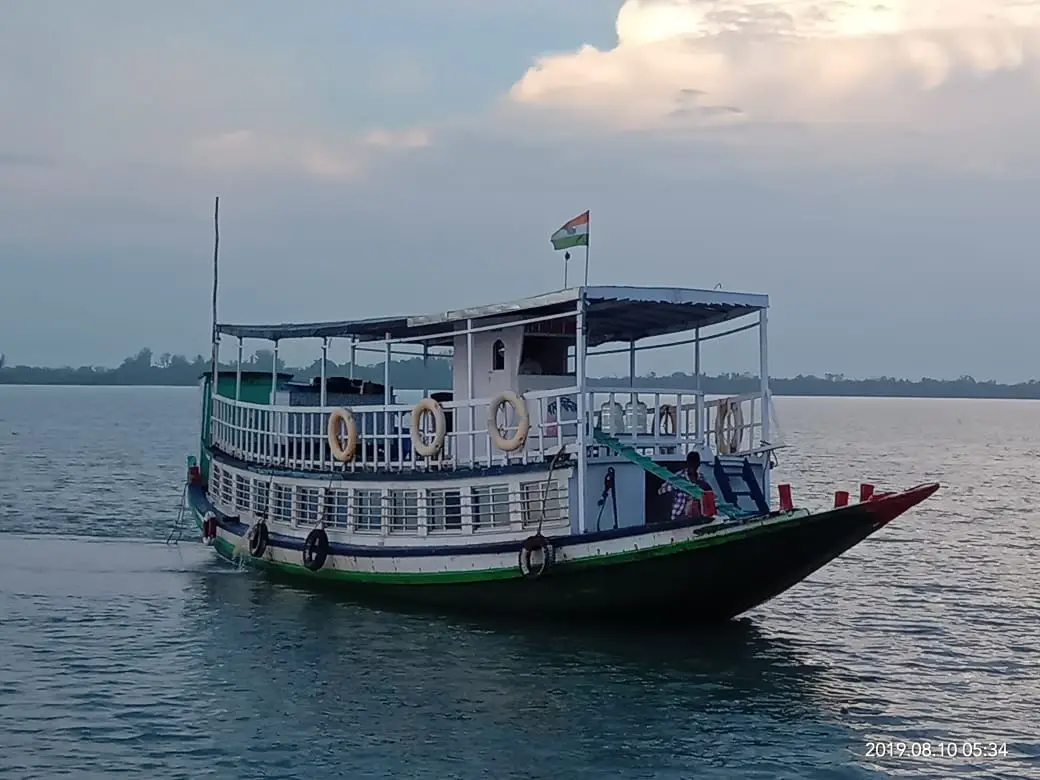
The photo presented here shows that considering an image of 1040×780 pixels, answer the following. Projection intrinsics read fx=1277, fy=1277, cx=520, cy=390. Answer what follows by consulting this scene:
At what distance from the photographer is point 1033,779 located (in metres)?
→ 13.4

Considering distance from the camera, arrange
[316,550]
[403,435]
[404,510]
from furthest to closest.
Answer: [316,550], [404,510], [403,435]

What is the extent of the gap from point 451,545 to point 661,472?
150 inches

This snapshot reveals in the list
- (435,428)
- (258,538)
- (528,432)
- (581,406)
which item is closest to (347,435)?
(435,428)

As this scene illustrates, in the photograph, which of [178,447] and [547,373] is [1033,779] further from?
[178,447]

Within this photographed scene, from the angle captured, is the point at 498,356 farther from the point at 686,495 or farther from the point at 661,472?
the point at 686,495

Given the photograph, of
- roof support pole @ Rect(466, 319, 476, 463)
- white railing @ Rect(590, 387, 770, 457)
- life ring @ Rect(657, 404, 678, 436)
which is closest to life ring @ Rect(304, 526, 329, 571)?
roof support pole @ Rect(466, 319, 476, 463)

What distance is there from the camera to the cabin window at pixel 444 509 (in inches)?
775

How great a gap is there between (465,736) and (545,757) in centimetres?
106

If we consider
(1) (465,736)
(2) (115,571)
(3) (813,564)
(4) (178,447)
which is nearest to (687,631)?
(3) (813,564)

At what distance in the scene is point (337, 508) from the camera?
21.7 m

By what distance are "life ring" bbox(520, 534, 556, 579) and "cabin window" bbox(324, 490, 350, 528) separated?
4.47m

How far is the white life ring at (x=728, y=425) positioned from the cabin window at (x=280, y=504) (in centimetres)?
781

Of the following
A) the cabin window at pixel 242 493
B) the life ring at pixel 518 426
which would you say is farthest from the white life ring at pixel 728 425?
the cabin window at pixel 242 493

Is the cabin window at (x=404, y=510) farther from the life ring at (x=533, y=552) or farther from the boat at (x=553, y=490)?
the life ring at (x=533, y=552)
